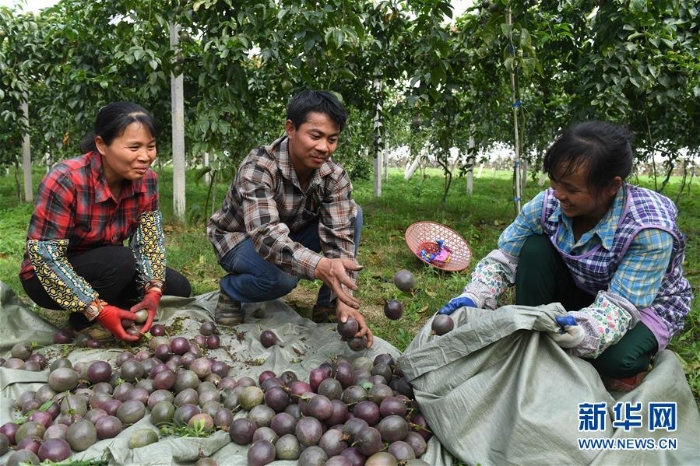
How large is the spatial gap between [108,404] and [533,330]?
1782 millimetres

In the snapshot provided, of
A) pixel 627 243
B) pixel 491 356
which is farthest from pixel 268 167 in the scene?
pixel 627 243

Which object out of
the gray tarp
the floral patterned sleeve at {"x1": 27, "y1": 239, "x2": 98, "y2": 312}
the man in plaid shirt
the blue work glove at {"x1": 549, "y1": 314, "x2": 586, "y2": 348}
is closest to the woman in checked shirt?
the blue work glove at {"x1": 549, "y1": 314, "x2": 586, "y2": 348}

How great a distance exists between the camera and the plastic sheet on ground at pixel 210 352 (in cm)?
196

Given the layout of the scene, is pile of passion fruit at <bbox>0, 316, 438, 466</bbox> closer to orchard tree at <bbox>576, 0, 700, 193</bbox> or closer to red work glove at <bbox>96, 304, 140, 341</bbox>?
red work glove at <bbox>96, 304, 140, 341</bbox>

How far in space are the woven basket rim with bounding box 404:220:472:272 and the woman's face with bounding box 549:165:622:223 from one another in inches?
94.2

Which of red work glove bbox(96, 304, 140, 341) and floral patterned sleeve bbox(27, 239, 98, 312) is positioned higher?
floral patterned sleeve bbox(27, 239, 98, 312)

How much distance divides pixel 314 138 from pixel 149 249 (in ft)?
4.03

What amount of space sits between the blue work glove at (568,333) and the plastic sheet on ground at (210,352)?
101cm

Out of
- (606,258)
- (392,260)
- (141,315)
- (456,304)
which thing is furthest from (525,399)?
(392,260)

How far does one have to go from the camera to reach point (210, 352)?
2979mm

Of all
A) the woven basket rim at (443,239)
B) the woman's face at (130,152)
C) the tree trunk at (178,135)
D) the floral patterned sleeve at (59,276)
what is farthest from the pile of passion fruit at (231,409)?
the tree trunk at (178,135)

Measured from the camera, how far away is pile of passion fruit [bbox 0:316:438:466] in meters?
1.95

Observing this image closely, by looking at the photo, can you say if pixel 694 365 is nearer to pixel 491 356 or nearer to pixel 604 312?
pixel 604 312

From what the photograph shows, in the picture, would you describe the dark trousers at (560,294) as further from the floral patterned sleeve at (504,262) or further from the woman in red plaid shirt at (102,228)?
the woman in red plaid shirt at (102,228)
